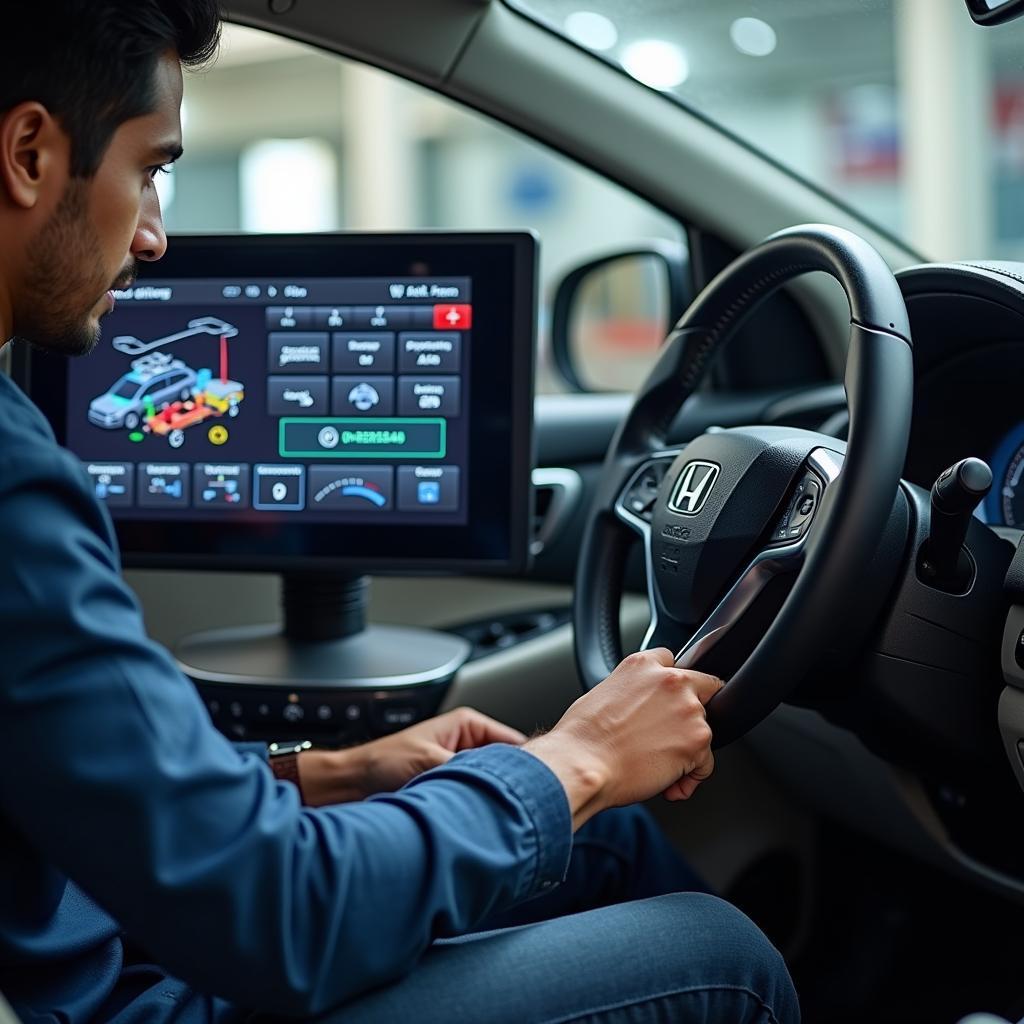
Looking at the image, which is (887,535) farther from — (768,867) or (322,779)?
(768,867)

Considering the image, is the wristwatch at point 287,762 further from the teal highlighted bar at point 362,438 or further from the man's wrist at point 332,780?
the teal highlighted bar at point 362,438

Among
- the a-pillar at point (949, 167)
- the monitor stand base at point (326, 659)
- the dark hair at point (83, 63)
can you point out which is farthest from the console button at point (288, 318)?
the a-pillar at point (949, 167)

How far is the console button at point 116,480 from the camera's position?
1528 millimetres

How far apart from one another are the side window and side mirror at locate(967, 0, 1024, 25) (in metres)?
6.17

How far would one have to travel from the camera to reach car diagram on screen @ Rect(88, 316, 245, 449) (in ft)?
4.92

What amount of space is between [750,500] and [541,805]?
1.21 feet

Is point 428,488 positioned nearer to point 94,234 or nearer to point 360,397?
point 360,397

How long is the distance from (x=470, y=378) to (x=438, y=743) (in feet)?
1.40

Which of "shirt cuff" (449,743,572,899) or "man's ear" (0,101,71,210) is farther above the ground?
"man's ear" (0,101,71,210)

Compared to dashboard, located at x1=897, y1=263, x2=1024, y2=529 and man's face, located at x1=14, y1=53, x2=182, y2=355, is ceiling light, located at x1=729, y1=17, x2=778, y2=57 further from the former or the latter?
man's face, located at x1=14, y1=53, x2=182, y2=355

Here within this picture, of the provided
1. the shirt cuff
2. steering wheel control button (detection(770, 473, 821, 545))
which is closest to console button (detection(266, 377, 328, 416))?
steering wheel control button (detection(770, 473, 821, 545))

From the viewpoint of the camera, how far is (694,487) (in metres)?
1.16

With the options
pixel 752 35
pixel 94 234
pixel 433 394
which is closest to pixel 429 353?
pixel 433 394

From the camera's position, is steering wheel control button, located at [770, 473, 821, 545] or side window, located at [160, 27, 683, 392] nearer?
steering wheel control button, located at [770, 473, 821, 545]
